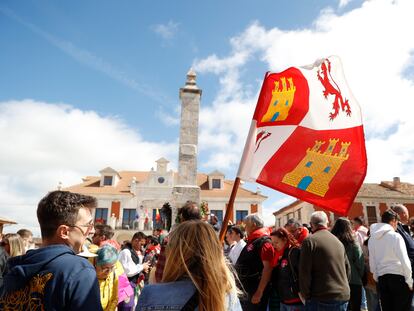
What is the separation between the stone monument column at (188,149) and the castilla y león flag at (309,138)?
807 cm

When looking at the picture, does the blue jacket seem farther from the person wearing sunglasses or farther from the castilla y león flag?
the castilla y león flag

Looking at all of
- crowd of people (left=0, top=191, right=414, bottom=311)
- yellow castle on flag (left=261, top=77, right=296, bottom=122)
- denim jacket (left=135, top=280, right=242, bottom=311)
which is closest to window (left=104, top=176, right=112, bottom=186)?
crowd of people (left=0, top=191, right=414, bottom=311)

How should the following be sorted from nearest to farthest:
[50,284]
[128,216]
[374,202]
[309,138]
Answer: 1. [50,284]
2. [309,138]
3. [374,202]
4. [128,216]

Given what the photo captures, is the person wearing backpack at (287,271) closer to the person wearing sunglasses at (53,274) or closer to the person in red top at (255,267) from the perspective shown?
the person in red top at (255,267)

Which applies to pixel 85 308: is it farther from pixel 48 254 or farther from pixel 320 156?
pixel 320 156

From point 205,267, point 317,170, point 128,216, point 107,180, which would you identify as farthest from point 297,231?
point 107,180

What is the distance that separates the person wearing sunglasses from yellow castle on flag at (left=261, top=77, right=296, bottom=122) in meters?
2.26

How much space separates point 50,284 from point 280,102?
9.28 ft

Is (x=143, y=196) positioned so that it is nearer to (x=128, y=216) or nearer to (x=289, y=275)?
(x=128, y=216)

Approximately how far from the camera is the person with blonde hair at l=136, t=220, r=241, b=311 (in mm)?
1638

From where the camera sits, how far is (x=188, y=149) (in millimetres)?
12289

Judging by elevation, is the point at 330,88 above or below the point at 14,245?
above

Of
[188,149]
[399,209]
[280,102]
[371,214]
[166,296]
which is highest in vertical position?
[188,149]

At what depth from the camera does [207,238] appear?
1.80 metres
